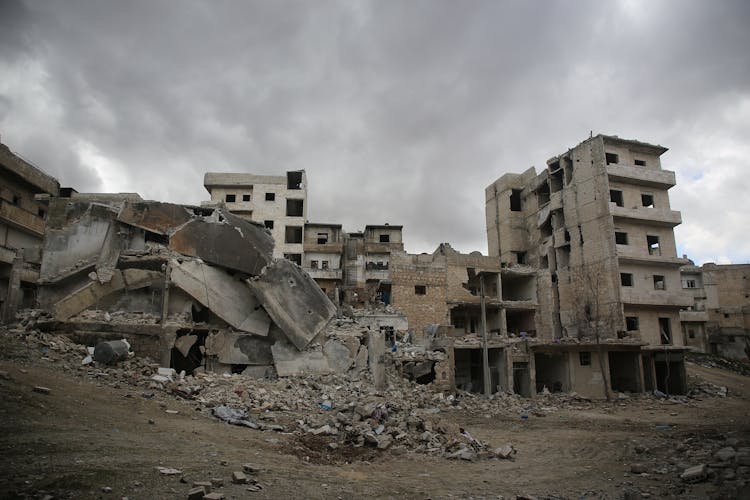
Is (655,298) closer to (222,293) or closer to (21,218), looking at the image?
(222,293)

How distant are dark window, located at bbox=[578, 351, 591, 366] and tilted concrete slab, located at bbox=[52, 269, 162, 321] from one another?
64.3ft

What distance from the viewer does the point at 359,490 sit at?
6684mm

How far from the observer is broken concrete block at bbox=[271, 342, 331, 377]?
1541 centimetres

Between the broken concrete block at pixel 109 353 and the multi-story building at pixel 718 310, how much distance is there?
38646 millimetres

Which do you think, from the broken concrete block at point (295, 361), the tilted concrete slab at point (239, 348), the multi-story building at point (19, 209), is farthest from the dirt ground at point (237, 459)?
the multi-story building at point (19, 209)

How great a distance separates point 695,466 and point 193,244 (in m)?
14.5

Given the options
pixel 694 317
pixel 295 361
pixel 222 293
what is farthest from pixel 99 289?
pixel 694 317

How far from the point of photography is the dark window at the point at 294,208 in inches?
1598

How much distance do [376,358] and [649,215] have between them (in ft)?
79.9

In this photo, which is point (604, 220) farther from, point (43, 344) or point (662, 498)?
point (43, 344)

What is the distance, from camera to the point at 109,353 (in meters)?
12.7

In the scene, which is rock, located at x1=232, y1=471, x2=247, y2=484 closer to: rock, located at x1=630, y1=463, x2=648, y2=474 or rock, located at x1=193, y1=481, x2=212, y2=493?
rock, located at x1=193, y1=481, x2=212, y2=493

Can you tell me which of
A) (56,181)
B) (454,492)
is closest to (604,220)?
(454,492)

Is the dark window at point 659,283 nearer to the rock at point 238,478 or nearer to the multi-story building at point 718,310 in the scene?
the multi-story building at point 718,310
